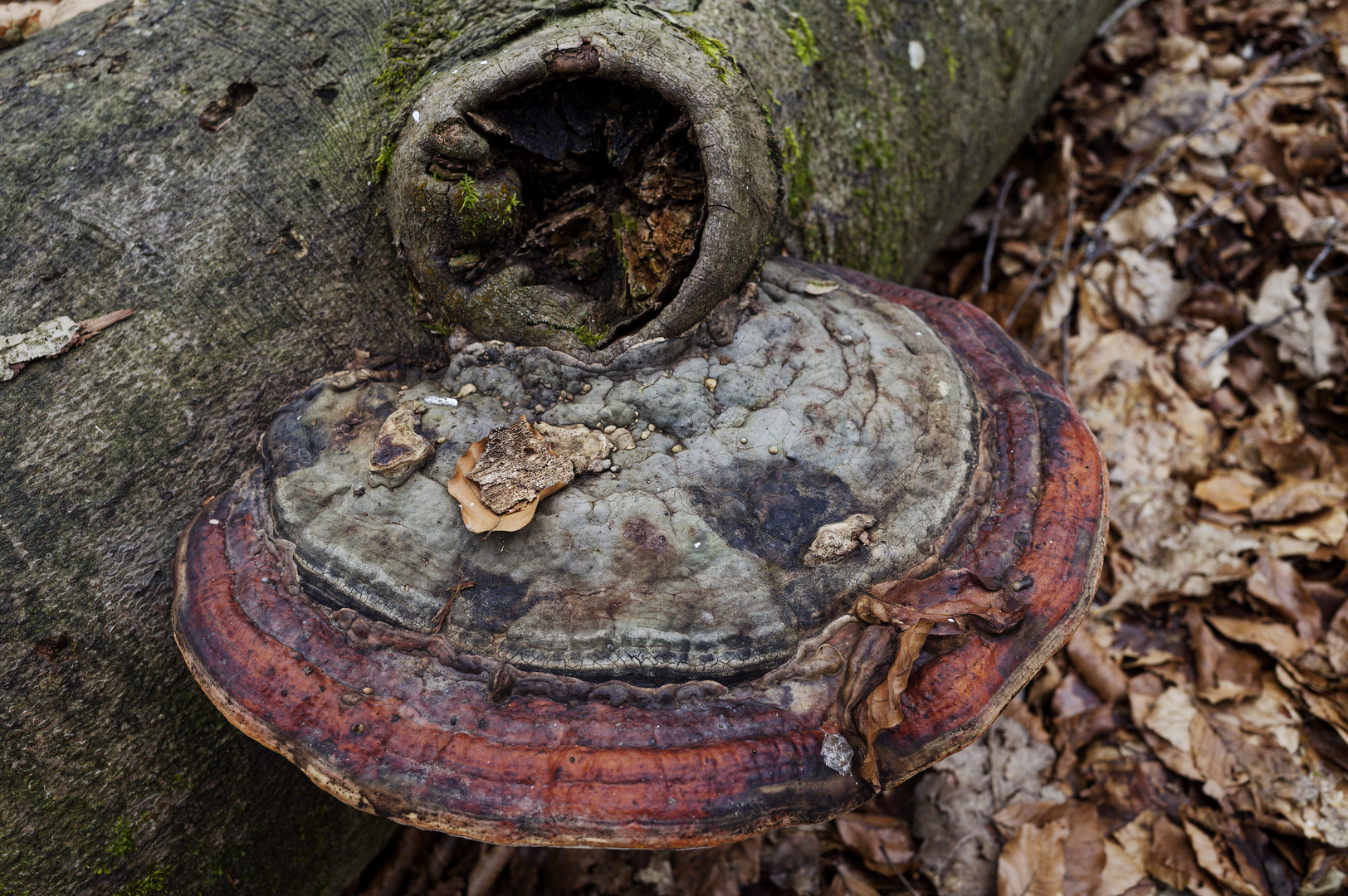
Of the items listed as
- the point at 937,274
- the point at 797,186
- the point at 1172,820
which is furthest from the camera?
the point at 937,274

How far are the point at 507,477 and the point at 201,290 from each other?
103 centimetres

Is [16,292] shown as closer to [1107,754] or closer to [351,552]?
[351,552]

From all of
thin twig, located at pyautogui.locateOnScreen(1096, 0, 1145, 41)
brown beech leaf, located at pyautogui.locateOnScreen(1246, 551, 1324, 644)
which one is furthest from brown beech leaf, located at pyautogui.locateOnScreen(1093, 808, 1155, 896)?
thin twig, located at pyautogui.locateOnScreen(1096, 0, 1145, 41)

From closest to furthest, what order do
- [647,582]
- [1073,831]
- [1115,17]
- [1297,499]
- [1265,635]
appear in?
[647,582] < [1073,831] < [1265,635] < [1297,499] < [1115,17]

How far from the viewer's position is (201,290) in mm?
1945

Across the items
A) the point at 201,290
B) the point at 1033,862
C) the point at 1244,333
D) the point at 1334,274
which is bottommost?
the point at 1033,862

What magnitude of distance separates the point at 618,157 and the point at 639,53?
271mm

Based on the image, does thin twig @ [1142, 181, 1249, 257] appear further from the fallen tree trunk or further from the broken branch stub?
the broken branch stub

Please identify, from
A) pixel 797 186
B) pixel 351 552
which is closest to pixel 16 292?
pixel 351 552

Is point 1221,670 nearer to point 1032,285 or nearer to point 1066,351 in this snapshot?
point 1066,351

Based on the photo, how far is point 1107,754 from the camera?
2982 millimetres

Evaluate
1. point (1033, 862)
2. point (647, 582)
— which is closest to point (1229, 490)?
point (1033, 862)

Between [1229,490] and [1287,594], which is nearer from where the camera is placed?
[1287,594]

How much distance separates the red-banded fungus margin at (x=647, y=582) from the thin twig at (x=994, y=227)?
2535 mm
